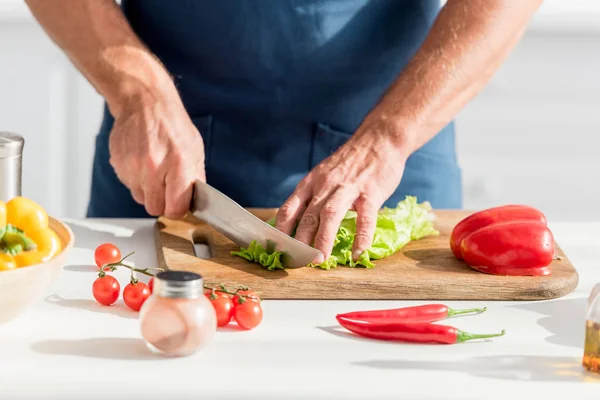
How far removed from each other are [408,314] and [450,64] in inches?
25.1

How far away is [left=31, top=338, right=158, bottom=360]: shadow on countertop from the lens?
51.3 inches

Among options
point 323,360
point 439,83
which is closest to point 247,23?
point 439,83

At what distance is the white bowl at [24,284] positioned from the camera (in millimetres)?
1286

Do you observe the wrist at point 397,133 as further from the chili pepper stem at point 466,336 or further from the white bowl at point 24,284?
the white bowl at point 24,284

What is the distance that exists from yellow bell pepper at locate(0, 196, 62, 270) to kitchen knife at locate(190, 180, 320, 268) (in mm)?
366

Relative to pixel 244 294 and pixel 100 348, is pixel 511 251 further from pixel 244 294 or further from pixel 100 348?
pixel 100 348

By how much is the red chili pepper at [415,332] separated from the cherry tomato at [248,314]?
0.44ft

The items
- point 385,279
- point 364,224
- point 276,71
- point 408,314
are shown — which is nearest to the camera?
point 408,314

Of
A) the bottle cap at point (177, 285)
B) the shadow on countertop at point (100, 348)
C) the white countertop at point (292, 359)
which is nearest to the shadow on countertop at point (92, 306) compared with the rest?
the white countertop at point (292, 359)

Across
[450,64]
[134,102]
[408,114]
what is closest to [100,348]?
[134,102]

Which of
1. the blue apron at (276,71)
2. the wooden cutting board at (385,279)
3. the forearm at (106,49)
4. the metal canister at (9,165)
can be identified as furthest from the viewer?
the blue apron at (276,71)

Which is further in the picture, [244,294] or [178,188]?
[178,188]

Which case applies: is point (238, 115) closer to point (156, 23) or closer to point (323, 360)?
point (156, 23)

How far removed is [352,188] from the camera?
175 centimetres
